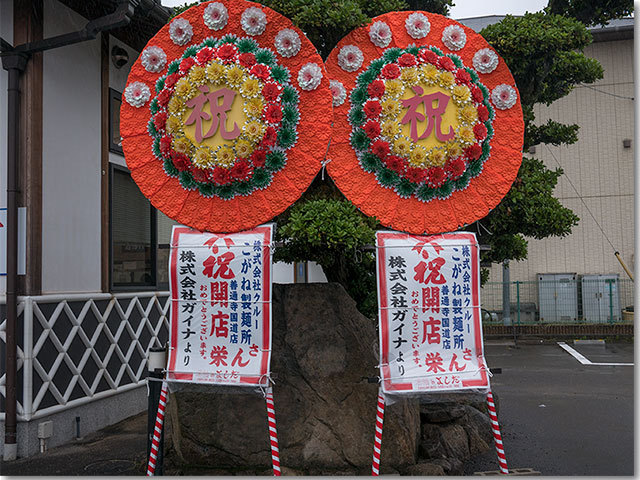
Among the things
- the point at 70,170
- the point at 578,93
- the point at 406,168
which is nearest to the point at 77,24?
the point at 70,170

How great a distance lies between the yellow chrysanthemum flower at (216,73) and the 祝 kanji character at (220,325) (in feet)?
6.90

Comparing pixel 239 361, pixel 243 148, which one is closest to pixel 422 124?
pixel 243 148

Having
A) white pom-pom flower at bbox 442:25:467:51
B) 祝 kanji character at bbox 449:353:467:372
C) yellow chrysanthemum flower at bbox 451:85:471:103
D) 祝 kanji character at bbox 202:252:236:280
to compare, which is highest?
white pom-pom flower at bbox 442:25:467:51

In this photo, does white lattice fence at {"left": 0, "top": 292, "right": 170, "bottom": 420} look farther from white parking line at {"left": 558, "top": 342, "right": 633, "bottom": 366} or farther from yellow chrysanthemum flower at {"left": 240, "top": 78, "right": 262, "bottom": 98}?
white parking line at {"left": 558, "top": 342, "right": 633, "bottom": 366}

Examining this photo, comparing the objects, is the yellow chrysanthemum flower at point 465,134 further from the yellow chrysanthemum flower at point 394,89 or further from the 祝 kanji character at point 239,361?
the 祝 kanji character at point 239,361

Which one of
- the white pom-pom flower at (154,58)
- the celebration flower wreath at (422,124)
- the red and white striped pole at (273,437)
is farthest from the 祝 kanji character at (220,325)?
the white pom-pom flower at (154,58)

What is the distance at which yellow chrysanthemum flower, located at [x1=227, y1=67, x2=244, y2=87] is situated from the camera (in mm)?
5277

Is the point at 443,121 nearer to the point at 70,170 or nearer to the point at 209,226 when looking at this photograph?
the point at 209,226

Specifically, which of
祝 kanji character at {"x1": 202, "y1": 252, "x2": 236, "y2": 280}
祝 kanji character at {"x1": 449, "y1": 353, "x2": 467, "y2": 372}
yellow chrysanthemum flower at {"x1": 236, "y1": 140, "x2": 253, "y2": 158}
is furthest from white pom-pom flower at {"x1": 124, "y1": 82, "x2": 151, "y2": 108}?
祝 kanji character at {"x1": 449, "y1": 353, "x2": 467, "y2": 372}

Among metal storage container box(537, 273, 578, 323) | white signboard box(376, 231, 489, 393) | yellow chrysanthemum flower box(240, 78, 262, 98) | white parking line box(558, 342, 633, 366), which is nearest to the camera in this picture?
white signboard box(376, 231, 489, 393)

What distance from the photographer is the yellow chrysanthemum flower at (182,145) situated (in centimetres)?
535

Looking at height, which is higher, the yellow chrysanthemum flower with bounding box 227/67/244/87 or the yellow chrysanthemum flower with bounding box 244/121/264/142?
the yellow chrysanthemum flower with bounding box 227/67/244/87

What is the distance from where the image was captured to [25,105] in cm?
656

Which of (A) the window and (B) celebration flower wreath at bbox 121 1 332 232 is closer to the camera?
(B) celebration flower wreath at bbox 121 1 332 232
